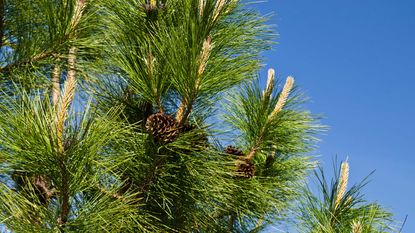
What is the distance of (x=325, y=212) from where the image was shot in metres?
1.80

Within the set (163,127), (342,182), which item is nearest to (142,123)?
(163,127)

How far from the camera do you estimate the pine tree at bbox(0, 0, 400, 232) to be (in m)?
1.49

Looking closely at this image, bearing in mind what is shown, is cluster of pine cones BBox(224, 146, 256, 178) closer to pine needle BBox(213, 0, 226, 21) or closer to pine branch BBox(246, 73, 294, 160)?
pine branch BBox(246, 73, 294, 160)

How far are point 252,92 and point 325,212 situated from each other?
622 mm

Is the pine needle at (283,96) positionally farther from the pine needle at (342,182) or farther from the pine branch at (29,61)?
the pine branch at (29,61)

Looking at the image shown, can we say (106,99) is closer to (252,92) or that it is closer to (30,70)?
(30,70)

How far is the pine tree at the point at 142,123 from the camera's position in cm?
149

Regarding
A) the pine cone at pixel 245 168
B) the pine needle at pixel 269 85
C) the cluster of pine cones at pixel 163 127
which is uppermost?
the pine needle at pixel 269 85

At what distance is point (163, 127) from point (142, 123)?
0.31m

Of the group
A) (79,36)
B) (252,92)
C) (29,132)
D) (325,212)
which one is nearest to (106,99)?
(79,36)

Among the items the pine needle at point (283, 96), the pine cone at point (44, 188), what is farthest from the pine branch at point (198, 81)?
the pine cone at point (44, 188)

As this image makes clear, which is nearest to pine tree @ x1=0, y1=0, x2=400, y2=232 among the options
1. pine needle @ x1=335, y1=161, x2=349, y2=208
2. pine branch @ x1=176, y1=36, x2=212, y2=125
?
pine branch @ x1=176, y1=36, x2=212, y2=125

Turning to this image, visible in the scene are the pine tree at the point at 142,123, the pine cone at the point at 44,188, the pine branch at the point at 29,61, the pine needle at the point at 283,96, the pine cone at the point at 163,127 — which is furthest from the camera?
the pine needle at the point at 283,96

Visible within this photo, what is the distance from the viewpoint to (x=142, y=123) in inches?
79.9
